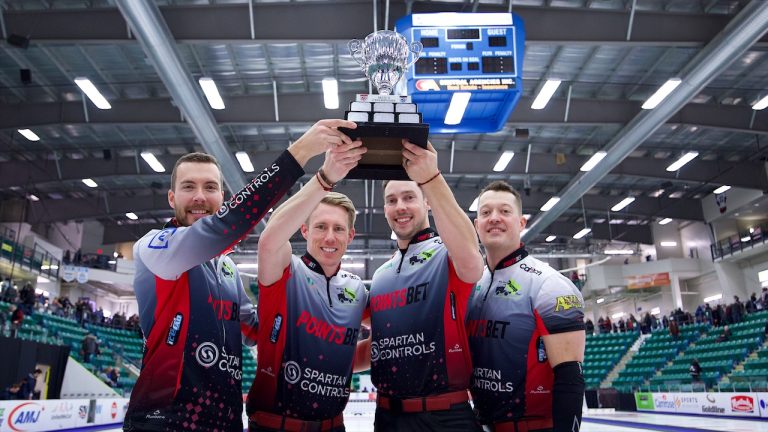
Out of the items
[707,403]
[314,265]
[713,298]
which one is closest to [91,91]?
[314,265]

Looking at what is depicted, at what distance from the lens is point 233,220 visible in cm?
261

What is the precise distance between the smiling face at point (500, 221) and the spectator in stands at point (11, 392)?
17488 millimetres

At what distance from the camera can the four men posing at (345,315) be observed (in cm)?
281

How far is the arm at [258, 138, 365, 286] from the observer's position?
2881 mm

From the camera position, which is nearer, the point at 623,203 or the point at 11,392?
the point at 11,392

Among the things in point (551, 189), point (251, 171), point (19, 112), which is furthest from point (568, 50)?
point (19, 112)

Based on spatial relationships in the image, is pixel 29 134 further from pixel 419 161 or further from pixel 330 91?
pixel 419 161

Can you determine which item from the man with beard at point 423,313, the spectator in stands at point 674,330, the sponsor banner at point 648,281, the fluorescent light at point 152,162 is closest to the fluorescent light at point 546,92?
the man with beard at point 423,313

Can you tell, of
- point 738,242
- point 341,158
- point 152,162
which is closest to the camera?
point 341,158

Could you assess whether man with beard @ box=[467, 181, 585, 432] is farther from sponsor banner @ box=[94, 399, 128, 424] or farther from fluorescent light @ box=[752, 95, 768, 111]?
fluorescent light @ box=[752, 95, 768, 111]

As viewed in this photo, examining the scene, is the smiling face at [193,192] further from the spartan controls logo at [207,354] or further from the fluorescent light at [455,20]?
the fluorescent light at [455,20]

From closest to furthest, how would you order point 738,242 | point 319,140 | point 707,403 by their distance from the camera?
point 319,140 < point 707,403 < point 738,242

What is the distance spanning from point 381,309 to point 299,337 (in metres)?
0.54

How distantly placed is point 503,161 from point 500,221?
18.4 meters
